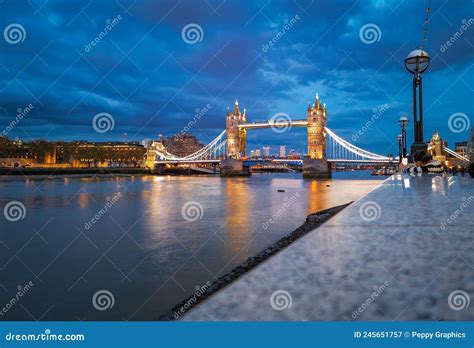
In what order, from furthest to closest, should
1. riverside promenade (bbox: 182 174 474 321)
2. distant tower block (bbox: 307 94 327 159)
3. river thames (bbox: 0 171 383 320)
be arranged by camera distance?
distant tower block (bbox: 307 94 327 159), river thames (bbox: 0 171 383 320), riverside promenade (bbox: 182 174 474 321)

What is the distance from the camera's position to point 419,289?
1996 millimetres

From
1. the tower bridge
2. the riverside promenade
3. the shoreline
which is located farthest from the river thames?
the tower bridge

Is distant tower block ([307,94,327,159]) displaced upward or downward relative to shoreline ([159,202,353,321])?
upward

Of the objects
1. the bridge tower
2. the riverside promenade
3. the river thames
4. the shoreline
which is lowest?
the river thames

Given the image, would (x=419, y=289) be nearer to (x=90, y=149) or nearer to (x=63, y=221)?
(x=63, y=221)

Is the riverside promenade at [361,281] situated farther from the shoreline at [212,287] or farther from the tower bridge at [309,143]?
the tower bridge at [309,143]

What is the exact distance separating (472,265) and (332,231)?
134cm

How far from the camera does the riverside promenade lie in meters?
1.85

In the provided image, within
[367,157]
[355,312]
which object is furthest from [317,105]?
[355,312]

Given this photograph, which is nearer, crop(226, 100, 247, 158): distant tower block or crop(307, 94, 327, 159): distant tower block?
crop(307, 94, 327, 159): distant tower block

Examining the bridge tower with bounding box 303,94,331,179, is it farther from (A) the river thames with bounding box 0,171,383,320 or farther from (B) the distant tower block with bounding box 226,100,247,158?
(A) the river thames with bounding box 0,171,383,320

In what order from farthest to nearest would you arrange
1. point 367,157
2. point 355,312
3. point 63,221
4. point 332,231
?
1. point 367,157
2. point 63,221
3. point 332,231
4. point 355,312

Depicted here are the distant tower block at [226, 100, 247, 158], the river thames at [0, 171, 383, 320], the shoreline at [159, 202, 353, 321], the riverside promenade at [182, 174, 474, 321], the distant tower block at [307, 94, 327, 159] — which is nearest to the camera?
the riverside promenade at [182, 174, 474, 321]

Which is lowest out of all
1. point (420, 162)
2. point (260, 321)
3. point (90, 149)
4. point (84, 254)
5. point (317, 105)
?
point (84, 254)
